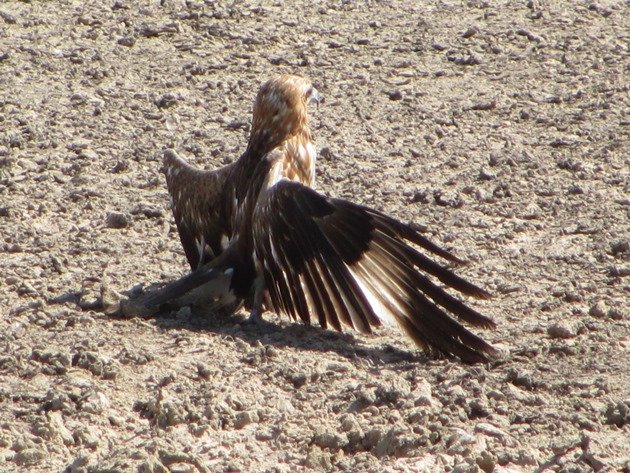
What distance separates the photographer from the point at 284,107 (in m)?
7.58

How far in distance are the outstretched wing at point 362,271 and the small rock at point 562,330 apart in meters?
0.49

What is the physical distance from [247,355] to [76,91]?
14.4 ft

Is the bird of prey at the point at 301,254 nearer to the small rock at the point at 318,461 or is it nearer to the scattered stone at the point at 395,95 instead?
the small rock at the point at 318,461

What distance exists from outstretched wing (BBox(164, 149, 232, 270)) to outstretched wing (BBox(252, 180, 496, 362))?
31.3 inches

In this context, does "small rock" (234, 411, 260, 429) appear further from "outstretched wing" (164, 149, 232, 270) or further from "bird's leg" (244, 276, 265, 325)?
"outstretched wing" (164, 149, 232, 270)

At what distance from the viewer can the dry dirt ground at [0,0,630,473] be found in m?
5.77

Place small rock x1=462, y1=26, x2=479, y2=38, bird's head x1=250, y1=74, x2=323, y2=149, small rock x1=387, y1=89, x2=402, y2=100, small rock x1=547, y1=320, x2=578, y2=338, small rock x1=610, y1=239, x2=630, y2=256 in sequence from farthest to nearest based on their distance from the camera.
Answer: small rock x1=462, y1=26, x2=479, y2=38
small rock x1=387, y1=89, x2=402, y2=100
small rock x1=610, y1=239, x2=630, y2=256
bird's head x1=250, y1=74, x2=323, y2=149
small rock x1=547, y1=320, x2=578, y2=338

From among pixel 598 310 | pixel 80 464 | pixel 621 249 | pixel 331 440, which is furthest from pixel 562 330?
pixel 80 464

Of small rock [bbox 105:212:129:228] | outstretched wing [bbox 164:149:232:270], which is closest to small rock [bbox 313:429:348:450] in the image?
outstretched wing [bbox 164:149:232:270]

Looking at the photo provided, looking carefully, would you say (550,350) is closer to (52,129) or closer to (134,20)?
(52,129)

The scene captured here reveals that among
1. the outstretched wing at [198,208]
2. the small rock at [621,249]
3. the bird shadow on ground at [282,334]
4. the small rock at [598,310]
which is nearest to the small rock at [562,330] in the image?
the small rock at [598,310]

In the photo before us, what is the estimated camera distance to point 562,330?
6.82 metres

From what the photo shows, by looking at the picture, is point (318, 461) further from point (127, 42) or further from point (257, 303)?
point (127, 42)

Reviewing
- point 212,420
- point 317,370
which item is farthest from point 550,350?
point 212,420
